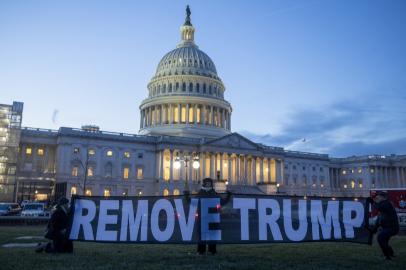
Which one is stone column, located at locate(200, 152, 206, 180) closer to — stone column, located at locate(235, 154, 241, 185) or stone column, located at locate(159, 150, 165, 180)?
stone column, located at locate(235, 154, 241, 185)

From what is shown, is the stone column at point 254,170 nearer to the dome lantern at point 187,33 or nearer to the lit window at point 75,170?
the lit window at point 75,170

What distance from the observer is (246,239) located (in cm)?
1336

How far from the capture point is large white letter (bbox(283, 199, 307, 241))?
13742mm

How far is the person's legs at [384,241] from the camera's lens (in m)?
13.5

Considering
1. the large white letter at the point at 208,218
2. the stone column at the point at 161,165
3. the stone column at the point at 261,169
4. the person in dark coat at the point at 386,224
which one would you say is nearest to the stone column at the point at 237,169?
the stone column at the point at 261,169

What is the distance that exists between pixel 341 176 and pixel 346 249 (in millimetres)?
112250

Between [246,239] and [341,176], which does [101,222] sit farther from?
[341,176]

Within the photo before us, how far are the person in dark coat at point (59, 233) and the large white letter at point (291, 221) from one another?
25.9ft

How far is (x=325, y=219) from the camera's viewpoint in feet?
47.3

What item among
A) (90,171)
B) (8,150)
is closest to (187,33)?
(90,171)

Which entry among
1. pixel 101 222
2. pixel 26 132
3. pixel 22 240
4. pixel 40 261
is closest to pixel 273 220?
pixel 101 222

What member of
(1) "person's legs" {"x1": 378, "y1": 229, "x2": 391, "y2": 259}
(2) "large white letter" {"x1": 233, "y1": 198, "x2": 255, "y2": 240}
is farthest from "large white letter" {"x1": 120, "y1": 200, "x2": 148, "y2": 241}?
(1) "person's legs" {"x1": 378, "y1": 229, "x2": 391, "y2": 259}

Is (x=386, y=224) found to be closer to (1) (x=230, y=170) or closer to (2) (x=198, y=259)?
(2) (x=198, y=259)

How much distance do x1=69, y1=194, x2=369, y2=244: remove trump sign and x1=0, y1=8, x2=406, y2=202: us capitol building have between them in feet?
144
